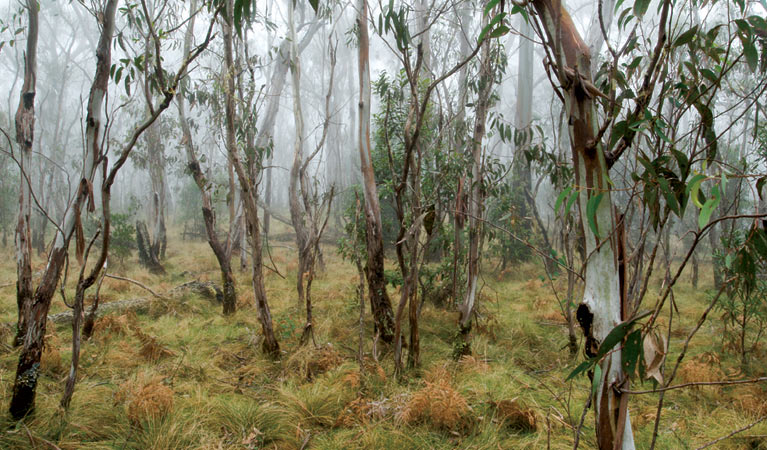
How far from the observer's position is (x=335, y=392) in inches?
114

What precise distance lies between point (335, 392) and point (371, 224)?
137 centimetres

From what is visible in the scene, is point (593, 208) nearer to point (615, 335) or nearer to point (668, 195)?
point (668, 195)

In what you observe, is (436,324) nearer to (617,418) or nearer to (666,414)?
(666,414)

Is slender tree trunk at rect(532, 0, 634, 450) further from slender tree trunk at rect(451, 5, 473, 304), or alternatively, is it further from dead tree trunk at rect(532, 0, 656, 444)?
slender tree trunk at rect(451, 5, 473, 304)

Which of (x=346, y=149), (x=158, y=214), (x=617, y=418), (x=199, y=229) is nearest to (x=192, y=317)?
(x=617, y=418)

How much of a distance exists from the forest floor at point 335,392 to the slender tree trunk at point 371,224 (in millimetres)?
291

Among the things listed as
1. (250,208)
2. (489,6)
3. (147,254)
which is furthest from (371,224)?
(147,254)

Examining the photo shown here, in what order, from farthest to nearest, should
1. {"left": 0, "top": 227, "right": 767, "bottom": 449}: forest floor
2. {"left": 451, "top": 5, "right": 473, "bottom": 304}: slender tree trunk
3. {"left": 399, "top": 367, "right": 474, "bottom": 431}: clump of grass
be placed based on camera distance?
{"left": 451, "top": 5, "right": 473, "bottom": 304}: slender tree trunk → {"left": 399, "top": 367, "right": 474, "bottom": 431}: clump of grass → {"left": 0, "top": 227, "right": 767, "bottom": 449}: forest floor


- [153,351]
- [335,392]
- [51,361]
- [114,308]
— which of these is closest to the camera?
[335,392]

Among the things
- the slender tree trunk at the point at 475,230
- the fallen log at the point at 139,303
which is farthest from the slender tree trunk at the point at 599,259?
the fallen log at the point at 139,303

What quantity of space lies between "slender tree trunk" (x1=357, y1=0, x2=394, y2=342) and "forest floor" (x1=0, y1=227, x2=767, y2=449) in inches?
11.4

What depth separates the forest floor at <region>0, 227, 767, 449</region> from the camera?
7.83 feet

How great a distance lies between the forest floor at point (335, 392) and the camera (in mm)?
2387

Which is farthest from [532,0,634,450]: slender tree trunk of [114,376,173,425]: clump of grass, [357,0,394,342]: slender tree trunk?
[357,0,394,342]: slender tree trunk
